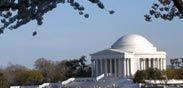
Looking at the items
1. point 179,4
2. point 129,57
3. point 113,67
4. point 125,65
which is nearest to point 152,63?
point 129,57

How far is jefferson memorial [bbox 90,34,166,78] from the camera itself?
6083 inches

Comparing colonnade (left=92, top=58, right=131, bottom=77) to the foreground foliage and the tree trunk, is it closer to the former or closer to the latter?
the foreground foliage

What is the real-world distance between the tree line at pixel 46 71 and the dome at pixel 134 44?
48.7ft

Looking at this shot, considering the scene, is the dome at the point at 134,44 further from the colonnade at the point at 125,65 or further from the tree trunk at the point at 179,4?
the tree trunk at the point at 179,4

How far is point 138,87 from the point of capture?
109 meters

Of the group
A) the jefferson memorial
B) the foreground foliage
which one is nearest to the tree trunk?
the foreground foliage

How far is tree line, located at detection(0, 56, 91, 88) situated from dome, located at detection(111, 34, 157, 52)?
585 inches

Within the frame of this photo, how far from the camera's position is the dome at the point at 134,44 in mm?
156250

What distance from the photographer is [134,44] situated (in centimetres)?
15712

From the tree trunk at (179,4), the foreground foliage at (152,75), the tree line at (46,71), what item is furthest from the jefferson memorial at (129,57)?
the tree trunk at (179,4)

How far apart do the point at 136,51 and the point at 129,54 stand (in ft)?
9.68

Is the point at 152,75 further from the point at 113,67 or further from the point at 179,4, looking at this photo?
the point at 179,4

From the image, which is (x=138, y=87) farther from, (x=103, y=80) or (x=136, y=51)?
(x=136, y=51)

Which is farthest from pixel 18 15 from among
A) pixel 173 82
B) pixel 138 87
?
pixel 173 82
